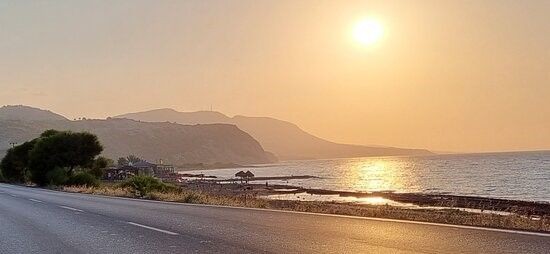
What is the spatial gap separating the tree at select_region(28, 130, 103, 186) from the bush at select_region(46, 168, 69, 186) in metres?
3.43

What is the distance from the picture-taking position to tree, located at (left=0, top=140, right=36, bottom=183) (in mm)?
95875

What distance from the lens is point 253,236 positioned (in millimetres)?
13008

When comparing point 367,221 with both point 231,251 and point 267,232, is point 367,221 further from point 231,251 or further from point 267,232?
point 231,251

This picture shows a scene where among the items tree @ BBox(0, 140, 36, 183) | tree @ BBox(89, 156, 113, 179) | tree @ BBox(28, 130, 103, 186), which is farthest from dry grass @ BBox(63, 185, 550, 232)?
tree @ BBox(0, 140, 36, 183)

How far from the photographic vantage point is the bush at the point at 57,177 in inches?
2709

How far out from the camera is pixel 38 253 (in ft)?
40.1

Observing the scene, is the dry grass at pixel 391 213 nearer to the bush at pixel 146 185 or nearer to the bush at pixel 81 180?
the bush at pixel 146 185

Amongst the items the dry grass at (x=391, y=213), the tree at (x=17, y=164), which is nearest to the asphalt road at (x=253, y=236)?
the dry grass at (x=391, y=213)

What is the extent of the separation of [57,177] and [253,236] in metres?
62.1

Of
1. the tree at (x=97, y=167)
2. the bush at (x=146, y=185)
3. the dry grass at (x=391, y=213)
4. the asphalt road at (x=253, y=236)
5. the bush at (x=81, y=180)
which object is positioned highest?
the tree at (x=97, y=167)

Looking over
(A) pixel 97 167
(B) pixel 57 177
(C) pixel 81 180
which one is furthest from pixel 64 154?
(C) pixel 81 180

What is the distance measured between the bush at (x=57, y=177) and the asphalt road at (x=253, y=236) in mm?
51531

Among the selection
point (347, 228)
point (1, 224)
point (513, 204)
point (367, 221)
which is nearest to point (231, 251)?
point (347, 228)

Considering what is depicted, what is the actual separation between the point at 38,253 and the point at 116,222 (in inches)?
227
